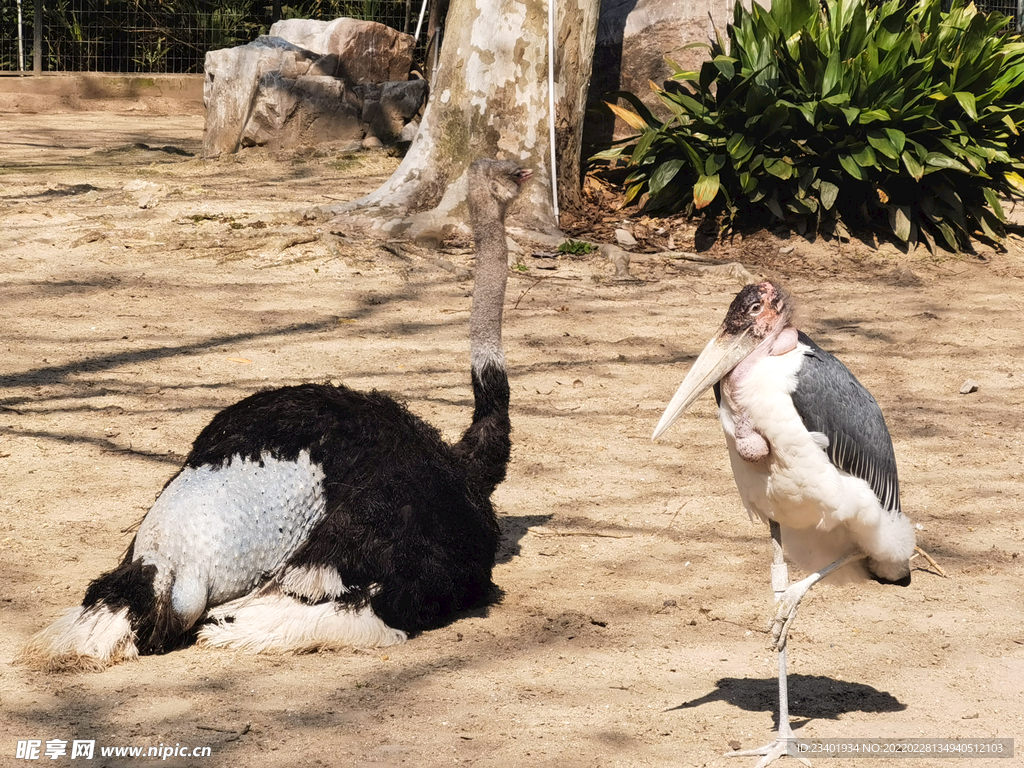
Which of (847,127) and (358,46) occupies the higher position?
(358,46)

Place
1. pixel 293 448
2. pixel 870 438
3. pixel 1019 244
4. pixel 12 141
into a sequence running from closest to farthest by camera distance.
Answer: pixel 870 438 → pixel 293 448 → pixel 1019 244 → pixel 12 141

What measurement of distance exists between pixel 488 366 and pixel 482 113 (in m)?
4.61

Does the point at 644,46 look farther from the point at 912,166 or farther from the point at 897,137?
the point at 912,166

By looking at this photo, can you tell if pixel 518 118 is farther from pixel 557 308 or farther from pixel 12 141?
pixel 12 141

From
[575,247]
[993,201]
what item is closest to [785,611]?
[575,247]

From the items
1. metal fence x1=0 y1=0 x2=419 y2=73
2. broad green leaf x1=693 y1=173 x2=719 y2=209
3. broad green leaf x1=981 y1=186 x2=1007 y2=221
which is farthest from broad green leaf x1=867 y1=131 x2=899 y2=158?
metal fence x1=0 y1=0 x2=419 y2=73

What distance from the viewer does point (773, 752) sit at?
301 centimetres

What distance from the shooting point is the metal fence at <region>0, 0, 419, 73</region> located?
53.0 feet

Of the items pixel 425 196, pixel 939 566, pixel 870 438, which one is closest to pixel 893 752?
pixel 870 438

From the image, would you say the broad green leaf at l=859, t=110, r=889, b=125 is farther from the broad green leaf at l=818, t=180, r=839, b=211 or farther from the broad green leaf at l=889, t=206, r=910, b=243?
the broad green leaf at l=889, t=206, r=910, b=243

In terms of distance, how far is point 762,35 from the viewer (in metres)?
8.69

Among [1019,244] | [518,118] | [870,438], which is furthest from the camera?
[1019,244]

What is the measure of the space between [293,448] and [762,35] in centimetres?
629

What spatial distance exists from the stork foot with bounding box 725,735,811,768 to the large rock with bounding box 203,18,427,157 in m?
9.51
